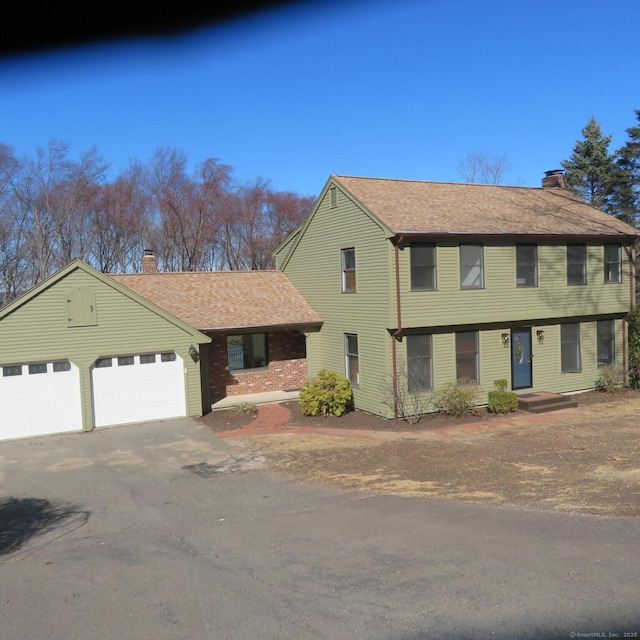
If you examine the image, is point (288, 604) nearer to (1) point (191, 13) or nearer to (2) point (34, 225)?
(1) point (191, 13)

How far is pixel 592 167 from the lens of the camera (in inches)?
1684

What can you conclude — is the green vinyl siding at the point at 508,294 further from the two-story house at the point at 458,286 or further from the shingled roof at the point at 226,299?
the shingled roof at the point at 226,299

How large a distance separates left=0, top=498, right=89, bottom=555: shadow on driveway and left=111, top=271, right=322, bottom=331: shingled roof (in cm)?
842

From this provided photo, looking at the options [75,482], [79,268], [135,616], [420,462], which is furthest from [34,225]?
[135,616]

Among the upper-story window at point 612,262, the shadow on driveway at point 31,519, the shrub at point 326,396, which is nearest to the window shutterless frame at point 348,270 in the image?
the shrub at point 326,396

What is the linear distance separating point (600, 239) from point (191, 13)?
789 inches

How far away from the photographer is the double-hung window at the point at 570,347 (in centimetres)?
2012

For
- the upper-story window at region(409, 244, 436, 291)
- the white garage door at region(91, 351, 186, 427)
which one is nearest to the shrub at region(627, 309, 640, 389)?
the upper-story window at region(409, 244, 436, 291)

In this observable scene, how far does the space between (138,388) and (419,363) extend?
827cm

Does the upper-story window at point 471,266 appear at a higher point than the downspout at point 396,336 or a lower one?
higher

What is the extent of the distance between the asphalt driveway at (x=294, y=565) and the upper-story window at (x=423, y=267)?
7.67 meters

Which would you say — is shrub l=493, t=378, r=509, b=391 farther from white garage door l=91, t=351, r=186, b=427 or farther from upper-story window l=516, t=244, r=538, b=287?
white garage door l=91, t=351, r=186, b=427

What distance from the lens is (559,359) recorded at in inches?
786

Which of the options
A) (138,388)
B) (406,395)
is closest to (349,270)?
(406,395)
